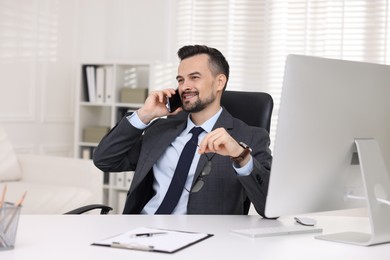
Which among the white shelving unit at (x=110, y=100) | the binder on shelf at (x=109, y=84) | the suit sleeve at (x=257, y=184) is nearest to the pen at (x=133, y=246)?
the suit sleeve at (x=257, y=184)

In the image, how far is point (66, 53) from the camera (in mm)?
5766

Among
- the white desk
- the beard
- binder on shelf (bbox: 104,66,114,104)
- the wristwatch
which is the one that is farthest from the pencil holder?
binder on shelf (bbox: 104,66,114,104)

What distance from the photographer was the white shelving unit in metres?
5.43

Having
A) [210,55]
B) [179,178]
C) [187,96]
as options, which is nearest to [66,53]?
[210,55]

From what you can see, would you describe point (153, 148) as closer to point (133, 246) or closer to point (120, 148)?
point (120, 148)

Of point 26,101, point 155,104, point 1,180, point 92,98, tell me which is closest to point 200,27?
point 92,98

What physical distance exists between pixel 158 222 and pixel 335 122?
61 centimetres

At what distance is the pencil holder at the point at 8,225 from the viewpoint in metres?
1.58

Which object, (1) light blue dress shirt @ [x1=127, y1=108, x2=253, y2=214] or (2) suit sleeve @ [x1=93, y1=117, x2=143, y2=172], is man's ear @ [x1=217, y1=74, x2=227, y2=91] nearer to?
(1) light blue dress shirt @ [x1=127, y1=108, x2=253, y2=214]

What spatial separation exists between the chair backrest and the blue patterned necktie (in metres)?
0.22

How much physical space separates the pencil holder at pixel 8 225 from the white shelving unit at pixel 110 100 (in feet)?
12.3

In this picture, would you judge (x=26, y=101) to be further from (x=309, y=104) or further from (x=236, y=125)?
(x=309, y=104)

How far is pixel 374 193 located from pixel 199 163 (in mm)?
770

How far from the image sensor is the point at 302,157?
1790mm
